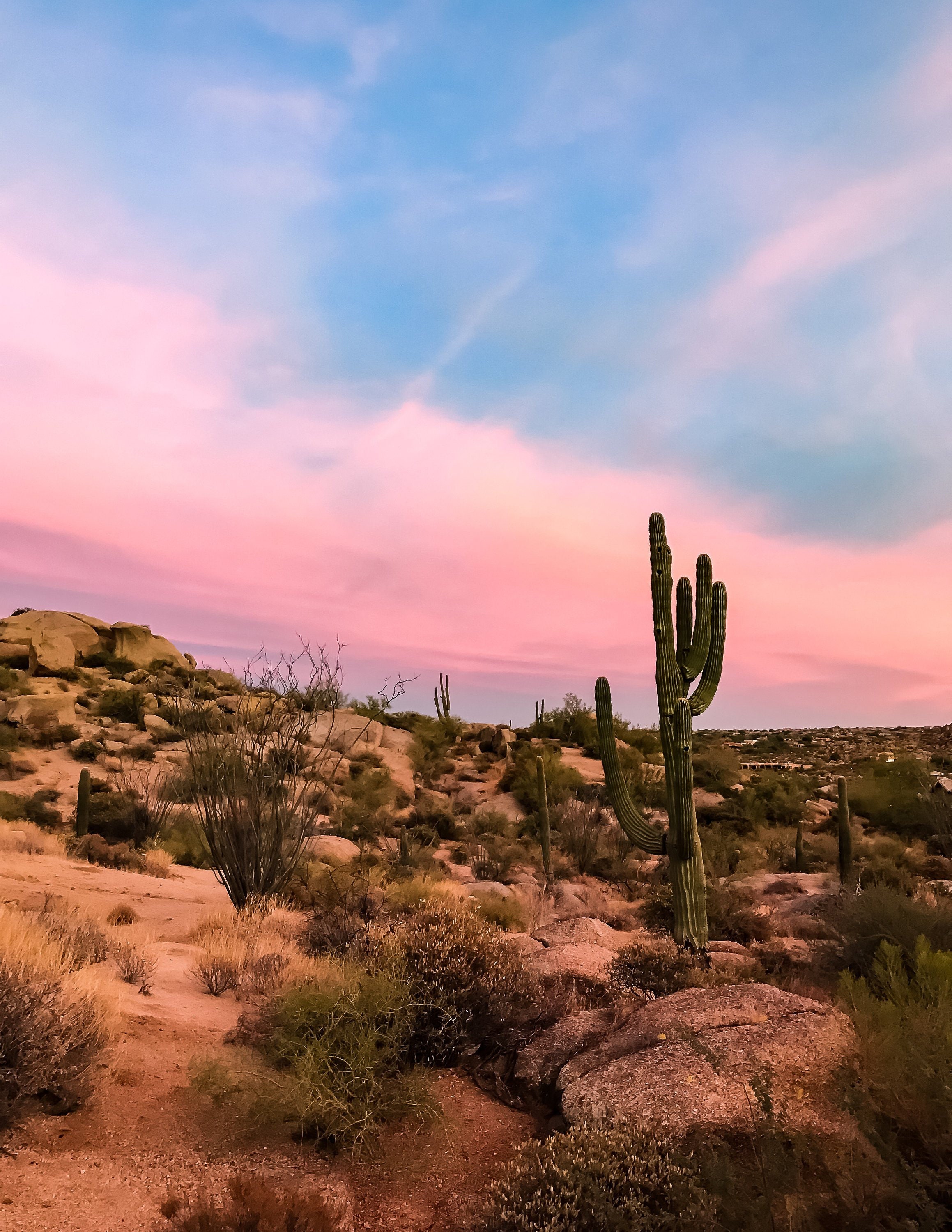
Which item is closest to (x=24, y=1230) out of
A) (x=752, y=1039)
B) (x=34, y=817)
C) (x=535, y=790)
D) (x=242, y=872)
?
(x=752, y=1039)

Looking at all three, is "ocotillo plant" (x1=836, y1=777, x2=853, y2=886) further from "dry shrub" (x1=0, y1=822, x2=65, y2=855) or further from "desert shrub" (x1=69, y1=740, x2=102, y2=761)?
"desert shrub" (x1=69, y1=740, x2=102, y2=761)

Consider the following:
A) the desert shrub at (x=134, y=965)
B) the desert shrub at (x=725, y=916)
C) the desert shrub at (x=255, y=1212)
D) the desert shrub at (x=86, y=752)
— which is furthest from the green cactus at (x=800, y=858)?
the desert shrub at (x=86, y=752)

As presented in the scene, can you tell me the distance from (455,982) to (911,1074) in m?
3.70

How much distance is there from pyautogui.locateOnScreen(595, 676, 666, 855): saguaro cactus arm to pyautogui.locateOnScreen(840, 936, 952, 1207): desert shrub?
5.08m

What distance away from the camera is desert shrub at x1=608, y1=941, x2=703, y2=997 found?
7863 mm

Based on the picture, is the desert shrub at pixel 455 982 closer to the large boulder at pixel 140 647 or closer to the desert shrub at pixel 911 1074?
the desert shrub at pixel 911 1074

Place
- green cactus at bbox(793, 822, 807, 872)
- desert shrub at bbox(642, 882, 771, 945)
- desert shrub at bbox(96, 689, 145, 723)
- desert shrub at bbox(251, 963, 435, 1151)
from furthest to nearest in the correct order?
desert shrub at bbox(96, 689, 145, 723), green cactus at bbox(793, 822, 807, 872), desert shrub at bbox(642, 882, 771, 945), desert shrub at bbox(251, 963, 435, 1151)

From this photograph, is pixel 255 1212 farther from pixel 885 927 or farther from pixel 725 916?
pixel 725 916

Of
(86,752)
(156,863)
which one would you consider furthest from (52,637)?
(156,863)

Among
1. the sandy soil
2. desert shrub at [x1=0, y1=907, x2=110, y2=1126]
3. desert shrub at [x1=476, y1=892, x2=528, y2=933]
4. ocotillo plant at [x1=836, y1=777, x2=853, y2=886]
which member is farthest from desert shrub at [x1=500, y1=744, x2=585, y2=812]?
desert shrub at [x1=0, y1=907, x2=110, y2=1126]

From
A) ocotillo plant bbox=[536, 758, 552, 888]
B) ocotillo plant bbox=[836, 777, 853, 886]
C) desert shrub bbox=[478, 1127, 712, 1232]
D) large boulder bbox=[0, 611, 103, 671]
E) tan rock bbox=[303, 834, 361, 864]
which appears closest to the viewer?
desert shrub bbox=[478, 1127, 712, 1232]

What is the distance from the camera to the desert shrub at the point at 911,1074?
3627mm

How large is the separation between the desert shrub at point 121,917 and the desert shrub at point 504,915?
4714 mm

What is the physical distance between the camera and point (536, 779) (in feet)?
85.1
